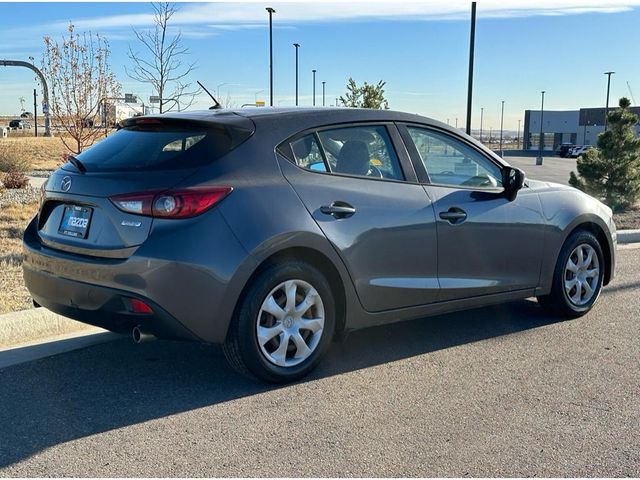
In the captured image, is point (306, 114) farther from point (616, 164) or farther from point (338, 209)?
point (616, 164)

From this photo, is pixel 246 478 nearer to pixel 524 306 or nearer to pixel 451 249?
pixel 451 249

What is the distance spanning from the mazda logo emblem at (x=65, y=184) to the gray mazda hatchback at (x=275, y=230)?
2cm

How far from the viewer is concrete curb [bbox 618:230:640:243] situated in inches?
413

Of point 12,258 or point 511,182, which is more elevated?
point 511,182

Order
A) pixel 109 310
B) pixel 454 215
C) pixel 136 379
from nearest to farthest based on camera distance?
pixel 109 310 → pixel 136 379 → pixel 454 215

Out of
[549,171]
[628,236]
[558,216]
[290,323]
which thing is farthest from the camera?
[549,171]

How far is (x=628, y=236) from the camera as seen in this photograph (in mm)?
10539

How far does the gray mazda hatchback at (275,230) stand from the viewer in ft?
13.3

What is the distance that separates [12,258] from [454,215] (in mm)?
5147

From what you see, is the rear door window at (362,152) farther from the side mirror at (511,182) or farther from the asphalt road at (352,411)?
the asphalt road at (352,411)

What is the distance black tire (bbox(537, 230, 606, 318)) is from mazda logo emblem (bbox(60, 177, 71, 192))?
3.74 metres

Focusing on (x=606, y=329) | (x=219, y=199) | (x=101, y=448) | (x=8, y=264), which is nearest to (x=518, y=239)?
(x=606, y=329)

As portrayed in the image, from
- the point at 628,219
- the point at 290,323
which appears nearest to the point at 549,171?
the point at 628,219

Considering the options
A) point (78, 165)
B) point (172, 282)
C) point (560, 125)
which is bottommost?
point (172, 282)
